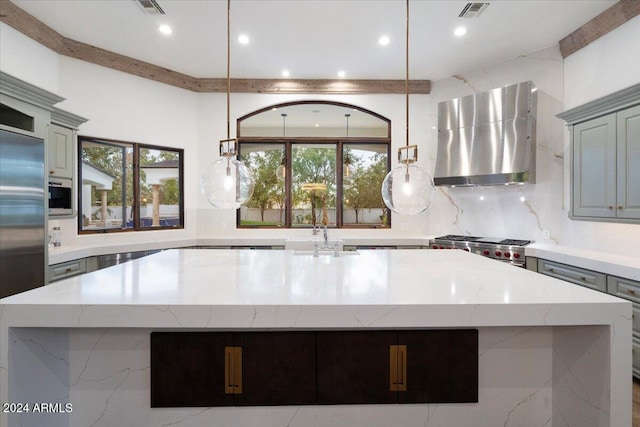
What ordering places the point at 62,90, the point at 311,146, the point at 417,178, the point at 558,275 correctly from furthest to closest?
the point at 311,146 < the point at 62,90 < the point at 558,275 < the point at 417,178

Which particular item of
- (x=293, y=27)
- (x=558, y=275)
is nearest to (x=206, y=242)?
(x=293, y=27)

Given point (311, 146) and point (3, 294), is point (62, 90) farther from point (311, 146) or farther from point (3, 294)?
point (311, 146)

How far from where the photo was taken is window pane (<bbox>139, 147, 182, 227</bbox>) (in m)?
4.70

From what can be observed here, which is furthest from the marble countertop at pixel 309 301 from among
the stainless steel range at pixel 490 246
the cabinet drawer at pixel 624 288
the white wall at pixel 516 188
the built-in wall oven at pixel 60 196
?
the white wall at pixel 516 188

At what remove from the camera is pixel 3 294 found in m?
2.57

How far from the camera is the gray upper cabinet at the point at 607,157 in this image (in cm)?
279

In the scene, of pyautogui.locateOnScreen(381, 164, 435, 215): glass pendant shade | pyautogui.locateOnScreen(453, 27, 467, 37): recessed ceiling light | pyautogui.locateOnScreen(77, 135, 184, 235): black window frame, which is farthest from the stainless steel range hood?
pyautogui.locateOnScreen(77, 135, 184, 235): black window frame

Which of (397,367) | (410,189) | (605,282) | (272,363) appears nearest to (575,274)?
(605,282)

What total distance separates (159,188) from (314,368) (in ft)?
13.1

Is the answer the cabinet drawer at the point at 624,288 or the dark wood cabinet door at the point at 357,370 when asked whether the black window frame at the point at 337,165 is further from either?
the dark wood cabinet door at the point at 357,370

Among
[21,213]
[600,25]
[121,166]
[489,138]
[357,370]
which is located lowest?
[357,370]

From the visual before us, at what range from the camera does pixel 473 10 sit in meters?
3.26

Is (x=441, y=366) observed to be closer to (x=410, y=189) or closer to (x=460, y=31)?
(x=410, y=189)

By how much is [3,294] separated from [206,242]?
233 cm
